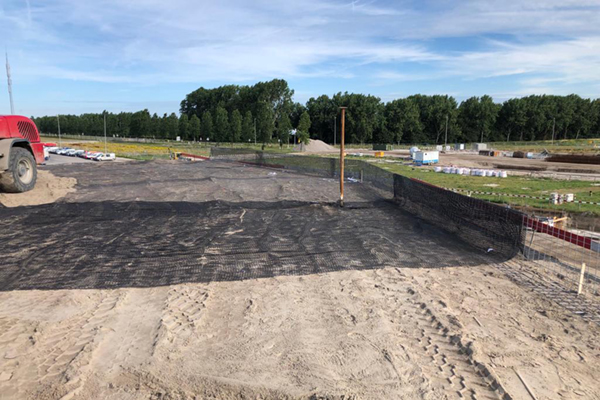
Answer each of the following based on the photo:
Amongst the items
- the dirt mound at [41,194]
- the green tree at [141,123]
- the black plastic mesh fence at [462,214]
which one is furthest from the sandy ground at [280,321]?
the green tree at [141,123]

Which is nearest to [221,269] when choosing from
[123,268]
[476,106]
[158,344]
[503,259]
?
[123,268]

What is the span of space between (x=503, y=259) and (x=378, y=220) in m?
Result: 4.52

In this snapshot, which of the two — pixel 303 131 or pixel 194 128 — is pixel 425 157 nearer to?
pixel 303 131

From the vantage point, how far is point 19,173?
15781 millimetres

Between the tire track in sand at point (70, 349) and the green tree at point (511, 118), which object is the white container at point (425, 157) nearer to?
the tire track in sand at point (70, 349)

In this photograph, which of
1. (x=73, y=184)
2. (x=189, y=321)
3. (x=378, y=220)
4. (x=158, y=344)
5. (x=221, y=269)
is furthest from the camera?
(x=73, y=184)

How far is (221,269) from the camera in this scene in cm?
853

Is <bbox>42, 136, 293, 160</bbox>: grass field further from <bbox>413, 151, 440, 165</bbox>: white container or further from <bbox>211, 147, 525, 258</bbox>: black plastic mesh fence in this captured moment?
<bbox>211, 147, 525, 258</bbox>: black plastic mesh fence

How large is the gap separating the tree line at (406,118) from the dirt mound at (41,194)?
87.1 m

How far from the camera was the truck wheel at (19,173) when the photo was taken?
1488cm

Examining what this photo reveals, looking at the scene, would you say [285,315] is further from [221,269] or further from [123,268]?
[123,268]

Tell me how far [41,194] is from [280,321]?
14.3m

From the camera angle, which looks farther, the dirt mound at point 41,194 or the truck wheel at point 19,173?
the dirt mound at point 41,194

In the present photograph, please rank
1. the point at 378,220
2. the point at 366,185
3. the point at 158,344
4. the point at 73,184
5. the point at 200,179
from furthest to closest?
the point at 200,179
the point at 366,185
the point at 73,184
the point at 378,220
the point at 158,344
